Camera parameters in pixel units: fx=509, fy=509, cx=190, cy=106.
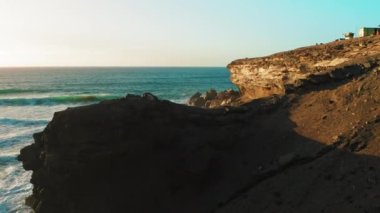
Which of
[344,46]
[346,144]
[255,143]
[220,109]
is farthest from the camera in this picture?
[344,46]

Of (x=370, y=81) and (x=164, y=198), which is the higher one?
(x=370, y=81)

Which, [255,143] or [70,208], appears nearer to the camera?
[70,208]

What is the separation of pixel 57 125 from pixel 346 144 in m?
8.71

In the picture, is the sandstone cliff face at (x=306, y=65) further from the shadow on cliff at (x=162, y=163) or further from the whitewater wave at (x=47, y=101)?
the whitewater wave at (x=47, y=101)

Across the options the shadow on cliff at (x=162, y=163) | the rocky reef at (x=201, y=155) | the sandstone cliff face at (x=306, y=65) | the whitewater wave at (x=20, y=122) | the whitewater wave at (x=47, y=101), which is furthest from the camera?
the whitewater wave at (x=47, y=101)

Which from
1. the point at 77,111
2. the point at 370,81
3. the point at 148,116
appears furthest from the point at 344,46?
the point at 77,111

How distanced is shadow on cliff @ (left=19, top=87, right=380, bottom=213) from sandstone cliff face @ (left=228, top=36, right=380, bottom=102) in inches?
134

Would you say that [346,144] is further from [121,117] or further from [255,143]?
[121,117]

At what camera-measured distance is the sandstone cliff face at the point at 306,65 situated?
732 inches

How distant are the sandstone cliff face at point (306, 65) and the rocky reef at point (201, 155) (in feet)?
3.30

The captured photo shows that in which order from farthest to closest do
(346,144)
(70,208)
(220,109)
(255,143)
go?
(220,109)
(255,143)
(70,208)
(346,144)

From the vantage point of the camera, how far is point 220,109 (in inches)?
714

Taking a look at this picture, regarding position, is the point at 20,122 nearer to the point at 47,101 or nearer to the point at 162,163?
the point at 47,101

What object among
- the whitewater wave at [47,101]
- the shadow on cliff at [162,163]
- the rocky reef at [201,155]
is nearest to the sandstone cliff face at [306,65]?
the rocky reef at [201,155]
